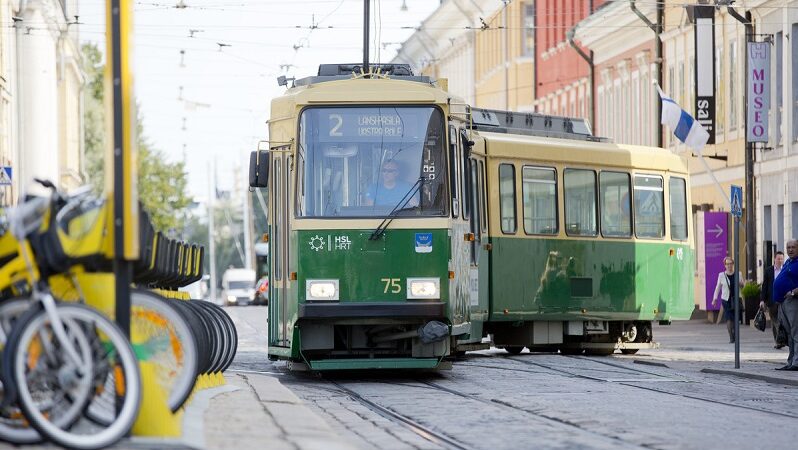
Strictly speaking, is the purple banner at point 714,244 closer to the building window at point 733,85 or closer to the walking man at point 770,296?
the building window at point 733,85

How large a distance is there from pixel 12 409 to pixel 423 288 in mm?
11022

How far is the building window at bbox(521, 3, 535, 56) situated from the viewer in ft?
250

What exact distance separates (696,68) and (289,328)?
26.3 metres

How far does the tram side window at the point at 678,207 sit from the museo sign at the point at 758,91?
11.5m

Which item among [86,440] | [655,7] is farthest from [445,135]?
[655,7]

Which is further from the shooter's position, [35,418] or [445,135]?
[445,135]

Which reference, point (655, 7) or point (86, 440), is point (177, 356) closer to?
point (86, 440)

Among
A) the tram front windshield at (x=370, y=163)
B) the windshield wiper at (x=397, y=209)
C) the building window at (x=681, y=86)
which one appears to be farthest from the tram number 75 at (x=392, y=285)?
the building window at (x=681, y=86)

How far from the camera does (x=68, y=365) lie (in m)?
10.1

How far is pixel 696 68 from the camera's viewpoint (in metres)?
46.2

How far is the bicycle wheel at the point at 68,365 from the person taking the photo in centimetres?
987

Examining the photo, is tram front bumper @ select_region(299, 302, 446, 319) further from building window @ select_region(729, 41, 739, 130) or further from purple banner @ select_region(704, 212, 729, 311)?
building window @ select_region(729, 41, 739, 130)

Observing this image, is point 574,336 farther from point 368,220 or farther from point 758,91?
point 758,91

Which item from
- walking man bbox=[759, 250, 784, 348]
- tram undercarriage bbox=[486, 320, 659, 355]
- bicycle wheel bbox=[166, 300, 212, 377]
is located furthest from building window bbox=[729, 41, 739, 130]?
bicycle wheel bbox=[166, 300, 212, 377]
